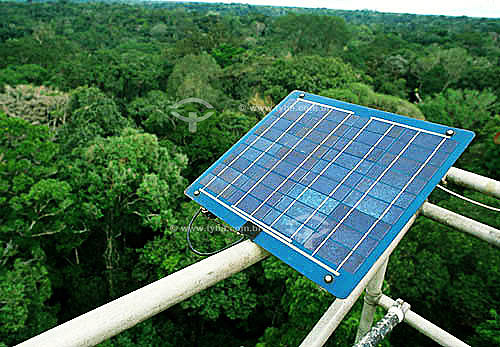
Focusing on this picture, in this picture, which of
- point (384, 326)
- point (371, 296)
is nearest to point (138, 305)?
point (384, 326)

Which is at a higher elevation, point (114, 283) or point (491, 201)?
point (491, 201)

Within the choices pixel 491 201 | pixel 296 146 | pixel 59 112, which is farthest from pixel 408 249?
pixel 59 112

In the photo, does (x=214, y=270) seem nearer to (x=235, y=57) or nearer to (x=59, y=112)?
(x=59, y=112)

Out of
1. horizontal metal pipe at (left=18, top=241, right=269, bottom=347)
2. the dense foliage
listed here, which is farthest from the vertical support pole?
the dense foliage

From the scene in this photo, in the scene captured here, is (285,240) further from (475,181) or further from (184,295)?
(475,181)

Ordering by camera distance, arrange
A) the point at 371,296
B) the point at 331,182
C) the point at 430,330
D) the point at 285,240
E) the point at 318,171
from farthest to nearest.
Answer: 1. the point at 371,296
2. the point at 430,330
3. the point at 318,171
4. the point at 331,182
5. the point at 285,240

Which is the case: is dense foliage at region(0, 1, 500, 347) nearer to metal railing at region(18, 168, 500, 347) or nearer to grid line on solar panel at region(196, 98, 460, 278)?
metal railing at region(18, 168, 500, 347)
